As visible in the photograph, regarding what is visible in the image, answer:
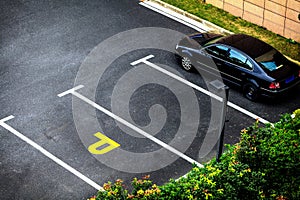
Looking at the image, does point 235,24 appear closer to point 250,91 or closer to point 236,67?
point 236,67

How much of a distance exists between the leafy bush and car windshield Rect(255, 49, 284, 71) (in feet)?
17.0

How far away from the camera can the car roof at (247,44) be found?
20125 mm

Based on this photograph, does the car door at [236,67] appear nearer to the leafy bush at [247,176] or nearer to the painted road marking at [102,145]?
the painted road marking at [102,145]

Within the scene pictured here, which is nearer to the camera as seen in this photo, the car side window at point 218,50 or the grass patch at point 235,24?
the car side window at point 218,50

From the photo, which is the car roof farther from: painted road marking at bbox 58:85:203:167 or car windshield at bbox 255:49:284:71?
painted road marking at bbox 58:85:203:167

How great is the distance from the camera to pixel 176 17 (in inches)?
968

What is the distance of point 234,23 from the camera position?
23828 mm

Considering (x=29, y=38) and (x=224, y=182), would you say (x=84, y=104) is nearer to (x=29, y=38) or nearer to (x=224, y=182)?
(x=29, y=38)

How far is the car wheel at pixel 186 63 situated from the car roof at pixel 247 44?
4.03 feet

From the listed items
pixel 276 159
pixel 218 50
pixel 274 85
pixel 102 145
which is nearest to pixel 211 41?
pixel 218 50

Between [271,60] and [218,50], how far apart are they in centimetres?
176

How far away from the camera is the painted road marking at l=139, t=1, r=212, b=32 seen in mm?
23906

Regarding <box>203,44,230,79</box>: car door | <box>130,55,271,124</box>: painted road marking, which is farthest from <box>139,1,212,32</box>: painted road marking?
<box>203,44,230,79</box>: car door

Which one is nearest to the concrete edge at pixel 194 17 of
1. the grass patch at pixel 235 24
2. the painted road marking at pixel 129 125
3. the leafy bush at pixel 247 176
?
the grass patch at pixel 235 24
